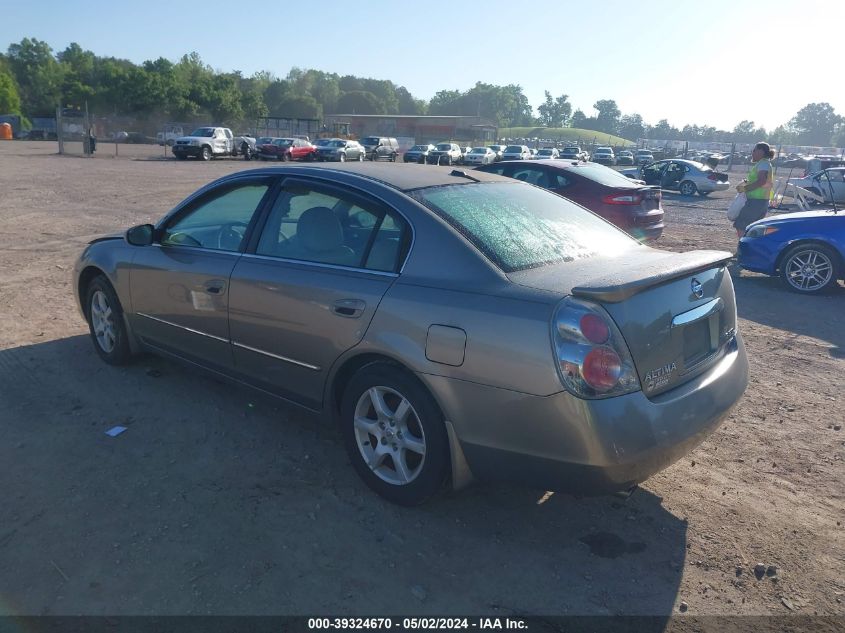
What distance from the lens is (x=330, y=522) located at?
128 inches

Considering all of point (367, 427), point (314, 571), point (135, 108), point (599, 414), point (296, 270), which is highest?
point (135, 108)

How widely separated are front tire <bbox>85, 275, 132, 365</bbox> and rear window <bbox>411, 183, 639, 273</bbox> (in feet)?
9.13

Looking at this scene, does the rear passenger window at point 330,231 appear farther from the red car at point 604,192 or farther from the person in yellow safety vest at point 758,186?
the person in yellow safety vest at point 758,186

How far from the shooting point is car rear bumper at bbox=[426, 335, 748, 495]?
2.71 metres

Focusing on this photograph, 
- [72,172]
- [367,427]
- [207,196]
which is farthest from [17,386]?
[72,172]

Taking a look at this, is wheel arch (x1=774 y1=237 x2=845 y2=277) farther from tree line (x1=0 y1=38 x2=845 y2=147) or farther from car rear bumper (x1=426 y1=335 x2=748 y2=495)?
tree line (x1=0 y1=38 x2=845 y2=147)

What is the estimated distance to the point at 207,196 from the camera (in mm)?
4492

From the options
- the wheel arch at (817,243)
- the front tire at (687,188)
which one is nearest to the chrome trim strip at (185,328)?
the wheel arch at (817,243)

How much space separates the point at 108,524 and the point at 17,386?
7.13 feet

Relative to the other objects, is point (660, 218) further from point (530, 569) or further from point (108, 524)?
point (108, 524)

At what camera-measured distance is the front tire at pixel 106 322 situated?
5.00 meters

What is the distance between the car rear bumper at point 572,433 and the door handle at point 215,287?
1696 millimetres

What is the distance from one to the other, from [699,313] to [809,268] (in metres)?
6.45

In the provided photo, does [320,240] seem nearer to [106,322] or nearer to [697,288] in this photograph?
[697,288]
